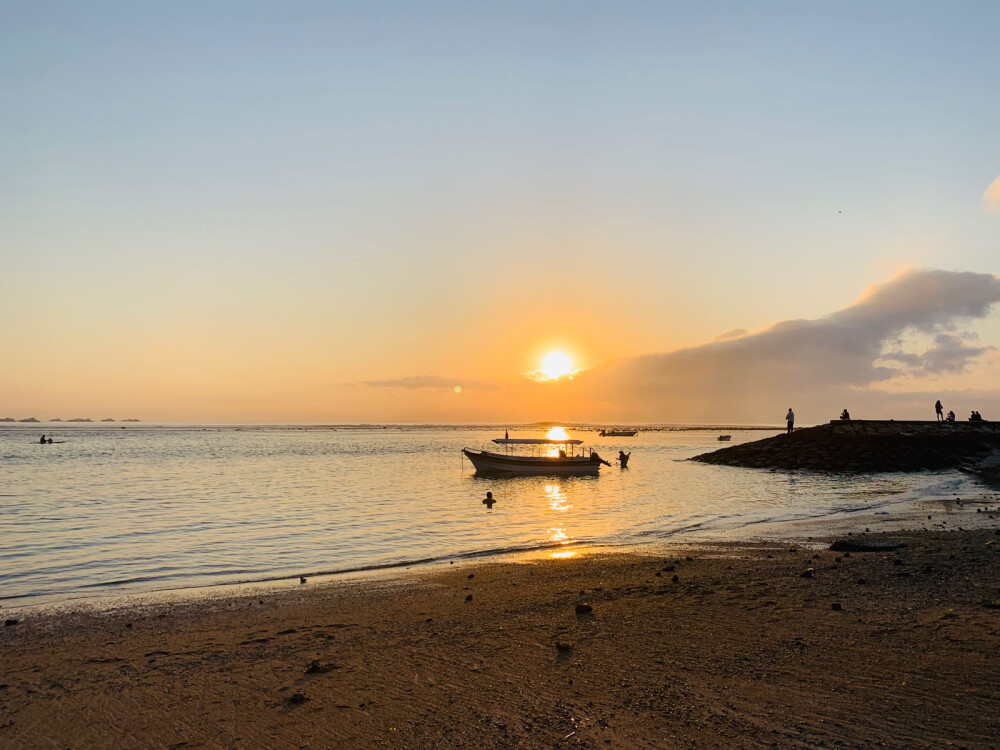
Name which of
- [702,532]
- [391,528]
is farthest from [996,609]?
[391,528]

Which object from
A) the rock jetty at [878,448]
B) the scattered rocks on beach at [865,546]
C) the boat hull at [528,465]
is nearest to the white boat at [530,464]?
the boat hull at [528,465]

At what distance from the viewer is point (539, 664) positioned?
9664 millimetres

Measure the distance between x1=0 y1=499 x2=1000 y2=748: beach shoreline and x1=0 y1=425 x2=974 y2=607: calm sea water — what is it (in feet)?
16.2

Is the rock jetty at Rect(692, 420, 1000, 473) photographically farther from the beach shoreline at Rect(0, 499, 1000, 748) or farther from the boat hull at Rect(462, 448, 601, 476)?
the beach shoreline at Rect(0, 499, 1000, 748)

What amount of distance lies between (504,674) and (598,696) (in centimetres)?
154

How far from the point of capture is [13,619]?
13.3 m

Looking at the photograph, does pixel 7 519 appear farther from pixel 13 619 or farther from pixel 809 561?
pixel 809 561

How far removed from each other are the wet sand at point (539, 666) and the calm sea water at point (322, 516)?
543 cm

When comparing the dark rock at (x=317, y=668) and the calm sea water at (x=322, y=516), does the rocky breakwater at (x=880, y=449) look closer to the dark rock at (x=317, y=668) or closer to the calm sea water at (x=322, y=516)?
the calm sea water at (x=322, y=516)

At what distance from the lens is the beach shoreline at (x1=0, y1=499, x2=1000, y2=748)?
7547 millimetres

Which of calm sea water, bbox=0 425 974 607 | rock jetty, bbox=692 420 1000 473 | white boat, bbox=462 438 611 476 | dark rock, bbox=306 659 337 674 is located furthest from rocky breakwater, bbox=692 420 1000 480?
dark rock, bbox=306 659 337 674

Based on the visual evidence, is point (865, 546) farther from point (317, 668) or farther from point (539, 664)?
point (317, 668)

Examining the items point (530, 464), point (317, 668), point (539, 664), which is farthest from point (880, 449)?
point (317, 668)

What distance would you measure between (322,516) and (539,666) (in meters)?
23.1
